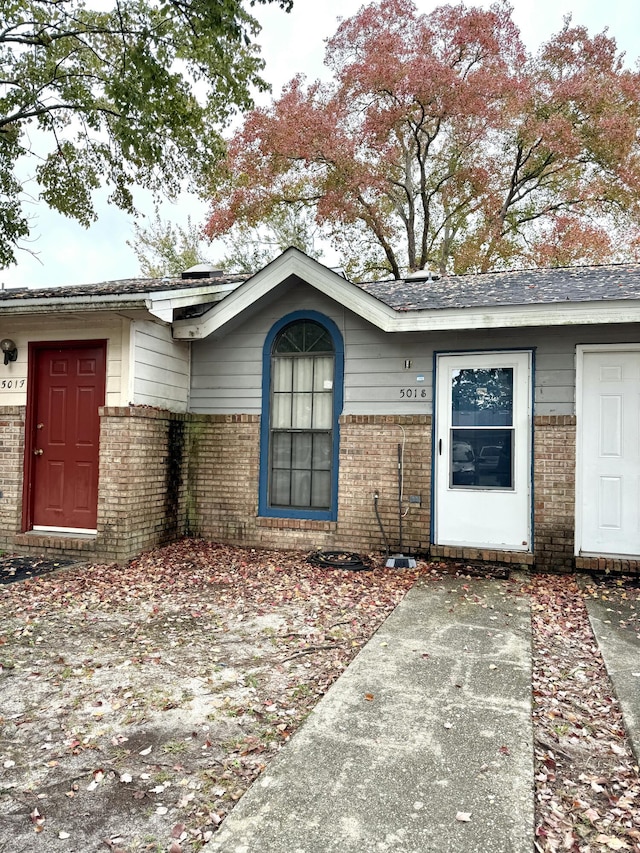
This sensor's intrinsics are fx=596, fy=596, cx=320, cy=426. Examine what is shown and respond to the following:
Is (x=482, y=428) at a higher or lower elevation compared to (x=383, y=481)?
higher

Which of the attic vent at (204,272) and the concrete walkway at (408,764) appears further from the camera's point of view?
the attic vent at (204,272)

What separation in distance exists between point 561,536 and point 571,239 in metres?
10.9

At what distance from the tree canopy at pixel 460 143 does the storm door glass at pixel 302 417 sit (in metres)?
9.75

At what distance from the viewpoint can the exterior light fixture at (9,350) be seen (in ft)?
24.3

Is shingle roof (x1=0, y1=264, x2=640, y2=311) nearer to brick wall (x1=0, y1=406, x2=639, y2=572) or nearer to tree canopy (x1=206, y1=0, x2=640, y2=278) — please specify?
brick wall (x1=0, y1=406, x2=639, y2=572)

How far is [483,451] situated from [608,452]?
1.28 metres

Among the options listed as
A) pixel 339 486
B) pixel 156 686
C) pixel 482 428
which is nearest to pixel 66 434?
pixel 339 486

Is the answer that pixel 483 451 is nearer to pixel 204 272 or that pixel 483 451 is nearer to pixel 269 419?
pixel 269 419

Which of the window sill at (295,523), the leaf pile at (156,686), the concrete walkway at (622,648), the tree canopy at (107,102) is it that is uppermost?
the tree canopy at (107,102)

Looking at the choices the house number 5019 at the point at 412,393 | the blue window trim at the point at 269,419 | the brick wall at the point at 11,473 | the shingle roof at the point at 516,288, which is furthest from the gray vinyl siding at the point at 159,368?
the house number 5019 at the point at 412,393

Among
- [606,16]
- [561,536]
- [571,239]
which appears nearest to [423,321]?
[561,536]

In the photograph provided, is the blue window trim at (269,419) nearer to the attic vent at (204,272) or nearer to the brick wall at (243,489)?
the brick wall at (243,489)

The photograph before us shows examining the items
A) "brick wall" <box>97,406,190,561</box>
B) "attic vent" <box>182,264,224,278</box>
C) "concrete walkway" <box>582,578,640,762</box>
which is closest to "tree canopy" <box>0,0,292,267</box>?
"attic vent" <box>182,264,224,278</box>

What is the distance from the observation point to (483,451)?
22.1 ft
